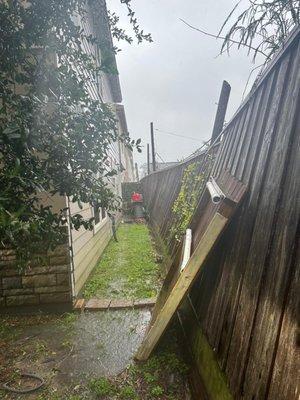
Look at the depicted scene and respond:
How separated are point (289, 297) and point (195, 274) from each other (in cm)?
131

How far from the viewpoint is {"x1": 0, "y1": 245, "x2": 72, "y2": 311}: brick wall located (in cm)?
495

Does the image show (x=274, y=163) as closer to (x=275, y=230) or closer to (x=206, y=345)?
(x=275, y=230)

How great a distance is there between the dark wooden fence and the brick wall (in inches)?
104

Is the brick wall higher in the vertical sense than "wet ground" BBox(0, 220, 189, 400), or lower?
higher

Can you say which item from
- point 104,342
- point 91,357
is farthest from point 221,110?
point 91,357

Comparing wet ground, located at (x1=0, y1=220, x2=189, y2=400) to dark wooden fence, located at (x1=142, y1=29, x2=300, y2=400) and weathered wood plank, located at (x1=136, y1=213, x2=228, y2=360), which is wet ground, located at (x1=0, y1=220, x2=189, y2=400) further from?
dark wooden fence, located at (x1=142, y1=29, x2=300, y2=400)

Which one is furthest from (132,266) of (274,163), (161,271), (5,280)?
(274,163)

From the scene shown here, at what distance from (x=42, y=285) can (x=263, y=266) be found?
13.4 feet

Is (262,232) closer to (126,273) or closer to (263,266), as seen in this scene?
(263,266)

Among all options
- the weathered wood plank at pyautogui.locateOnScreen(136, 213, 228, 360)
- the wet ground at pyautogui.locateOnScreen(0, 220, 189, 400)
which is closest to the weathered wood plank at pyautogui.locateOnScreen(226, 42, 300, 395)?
the weathered wood plank at pyautogui.locateOnScreen(136, 213, 228, 360)

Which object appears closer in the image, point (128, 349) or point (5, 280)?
point (128, 349)

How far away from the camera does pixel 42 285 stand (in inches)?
196

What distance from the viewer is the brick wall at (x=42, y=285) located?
4945 millimetres

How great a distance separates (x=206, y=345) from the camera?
2.65m
